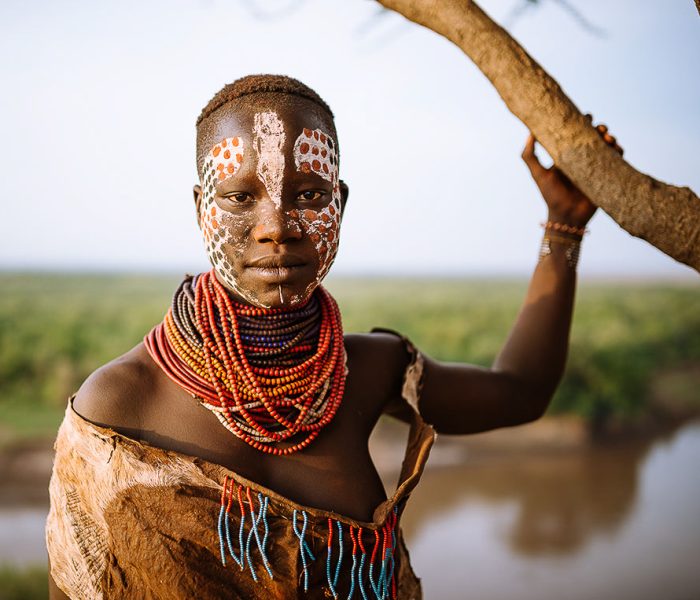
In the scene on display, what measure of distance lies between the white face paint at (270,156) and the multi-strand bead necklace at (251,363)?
0.95ft

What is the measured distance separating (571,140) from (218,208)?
841 mm

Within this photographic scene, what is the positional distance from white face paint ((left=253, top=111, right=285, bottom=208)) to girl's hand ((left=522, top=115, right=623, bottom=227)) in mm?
737

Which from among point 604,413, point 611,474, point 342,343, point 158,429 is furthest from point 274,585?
point 604,413

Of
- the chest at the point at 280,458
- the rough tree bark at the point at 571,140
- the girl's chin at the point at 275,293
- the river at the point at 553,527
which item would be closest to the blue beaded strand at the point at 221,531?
the chest at the point at 280,458

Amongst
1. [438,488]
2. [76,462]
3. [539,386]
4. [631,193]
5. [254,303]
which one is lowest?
[438,488]

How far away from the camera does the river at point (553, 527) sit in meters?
4.90

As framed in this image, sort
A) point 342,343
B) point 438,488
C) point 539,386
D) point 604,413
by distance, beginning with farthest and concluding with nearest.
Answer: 1. point 604,413
2. point 438,488
3. point 539,386
4. point 342,343

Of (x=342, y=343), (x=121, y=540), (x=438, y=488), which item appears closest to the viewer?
(x=121, y=540)

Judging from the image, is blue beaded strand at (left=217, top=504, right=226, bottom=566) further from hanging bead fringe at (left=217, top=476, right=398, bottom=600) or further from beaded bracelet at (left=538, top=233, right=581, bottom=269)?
beaded bracelet at (left=538, top=233, right=581, bottom=269)

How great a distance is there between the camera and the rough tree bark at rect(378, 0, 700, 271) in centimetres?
156

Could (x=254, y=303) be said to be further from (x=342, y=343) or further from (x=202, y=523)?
(x=202, y=523)

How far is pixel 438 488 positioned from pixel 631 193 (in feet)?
17.4

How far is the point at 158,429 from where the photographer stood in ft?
5.25

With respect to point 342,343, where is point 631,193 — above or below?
above
